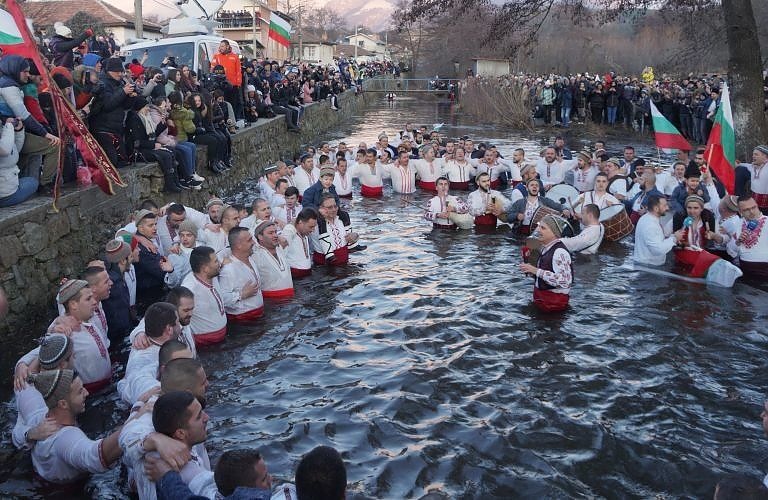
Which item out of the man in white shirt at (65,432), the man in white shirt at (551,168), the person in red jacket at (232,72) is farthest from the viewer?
the person in red jacket at (232,72)

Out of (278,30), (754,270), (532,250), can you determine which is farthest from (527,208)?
(278,30)

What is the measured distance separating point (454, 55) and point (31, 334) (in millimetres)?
66115

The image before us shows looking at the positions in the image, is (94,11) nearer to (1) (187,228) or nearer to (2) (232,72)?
(2) (232,72)

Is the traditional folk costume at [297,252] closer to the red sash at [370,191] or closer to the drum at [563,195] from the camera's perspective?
the drum at [563,195]

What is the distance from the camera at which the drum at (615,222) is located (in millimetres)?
11883

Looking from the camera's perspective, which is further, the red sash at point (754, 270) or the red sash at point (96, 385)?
the red sash at point (754, 270)

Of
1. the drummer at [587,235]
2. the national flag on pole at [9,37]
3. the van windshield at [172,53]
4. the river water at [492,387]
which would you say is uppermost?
the van windshield at [172,53]

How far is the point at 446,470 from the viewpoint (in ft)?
17.4

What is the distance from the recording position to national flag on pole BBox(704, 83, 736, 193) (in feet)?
34.6

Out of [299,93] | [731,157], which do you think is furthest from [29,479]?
[299,93]

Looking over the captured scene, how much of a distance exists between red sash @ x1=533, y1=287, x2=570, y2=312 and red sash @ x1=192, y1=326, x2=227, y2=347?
3.76 meters

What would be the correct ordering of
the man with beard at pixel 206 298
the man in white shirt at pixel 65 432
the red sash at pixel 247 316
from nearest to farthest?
the man in white shirt at pixel 65 432 < the man with beard at pixel 206 298 < the red sash at pixel 247 316

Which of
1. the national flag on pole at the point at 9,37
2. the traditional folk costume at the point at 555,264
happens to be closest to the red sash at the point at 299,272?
the traditional folk costume at the point at 555,264

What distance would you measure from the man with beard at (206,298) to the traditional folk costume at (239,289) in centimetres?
11
